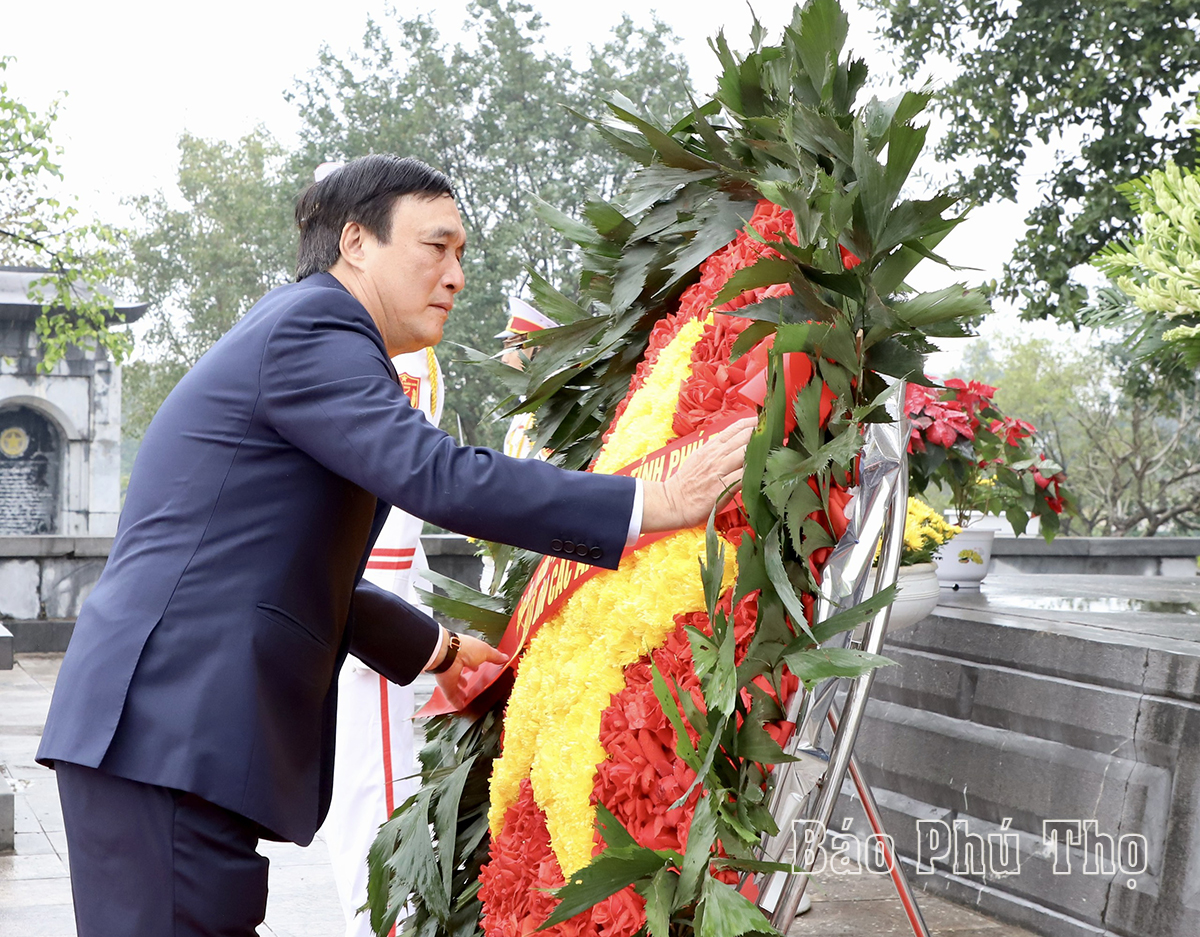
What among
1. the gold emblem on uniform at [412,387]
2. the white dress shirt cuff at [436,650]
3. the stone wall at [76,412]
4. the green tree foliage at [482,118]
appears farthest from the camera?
the green tree foliage at [482,118]

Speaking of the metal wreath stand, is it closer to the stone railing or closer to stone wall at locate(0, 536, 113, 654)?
stone wall at locate(0, 536, 113, 654)

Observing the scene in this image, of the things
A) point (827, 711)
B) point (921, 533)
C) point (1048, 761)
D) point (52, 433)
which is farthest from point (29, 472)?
point (827, 711)

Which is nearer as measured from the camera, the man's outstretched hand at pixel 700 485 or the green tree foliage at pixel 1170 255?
the man's outstretched hand at pixel 700 485

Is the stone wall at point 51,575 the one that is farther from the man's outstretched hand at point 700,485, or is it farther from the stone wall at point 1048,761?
the man's outstretched hand at point 700,485

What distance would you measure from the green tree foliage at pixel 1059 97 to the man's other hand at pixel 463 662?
1040 centimetres

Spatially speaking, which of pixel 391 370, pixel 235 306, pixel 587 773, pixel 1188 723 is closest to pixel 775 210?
pixel 391 370

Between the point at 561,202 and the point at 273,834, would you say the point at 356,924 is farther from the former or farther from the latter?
the point at 561,202

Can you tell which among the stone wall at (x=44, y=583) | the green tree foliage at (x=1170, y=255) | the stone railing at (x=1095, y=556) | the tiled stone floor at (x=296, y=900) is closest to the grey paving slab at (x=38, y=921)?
the tiled stone floor at (x=296, y=900)

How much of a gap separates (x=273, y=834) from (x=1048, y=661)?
2496mm

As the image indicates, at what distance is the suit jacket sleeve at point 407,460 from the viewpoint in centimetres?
175

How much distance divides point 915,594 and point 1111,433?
72.3 feet

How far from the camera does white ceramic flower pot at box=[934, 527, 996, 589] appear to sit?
5086 millimetres

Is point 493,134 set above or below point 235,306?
above

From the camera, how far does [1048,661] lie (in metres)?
3.65
